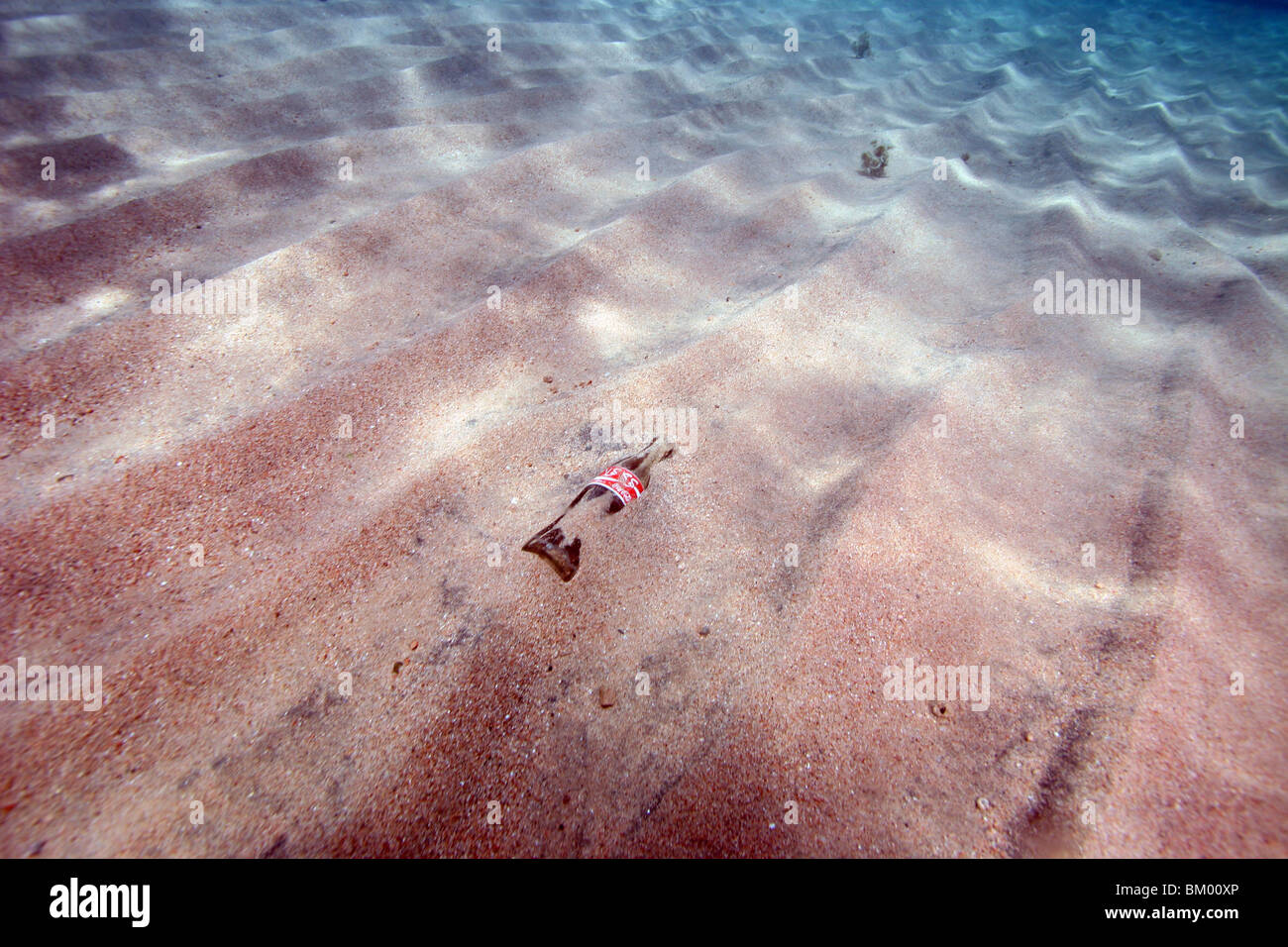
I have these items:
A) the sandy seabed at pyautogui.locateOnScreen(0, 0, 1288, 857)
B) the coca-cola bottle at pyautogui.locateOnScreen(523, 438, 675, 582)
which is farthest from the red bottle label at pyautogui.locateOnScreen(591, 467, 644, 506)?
the sandy seabed at pyautogui.locateOnScreen(0, 0, 1288, 857)

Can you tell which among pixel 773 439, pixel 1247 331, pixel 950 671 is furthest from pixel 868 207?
pixel 950 671

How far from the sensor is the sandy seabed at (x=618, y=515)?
2.03 metres

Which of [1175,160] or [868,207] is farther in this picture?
[1175,160]

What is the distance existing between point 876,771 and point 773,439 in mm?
1928

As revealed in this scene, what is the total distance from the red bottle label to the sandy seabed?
155 millimetres

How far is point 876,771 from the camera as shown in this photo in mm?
2127

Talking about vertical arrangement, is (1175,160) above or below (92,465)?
above

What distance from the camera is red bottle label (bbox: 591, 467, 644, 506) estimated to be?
9.36ft

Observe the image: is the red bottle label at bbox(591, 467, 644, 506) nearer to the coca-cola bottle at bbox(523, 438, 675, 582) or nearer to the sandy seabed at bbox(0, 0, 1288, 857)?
the coca-cola bottle at bbox(523, 438, 675, 582)

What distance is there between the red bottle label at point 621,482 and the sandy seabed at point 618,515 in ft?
0.51

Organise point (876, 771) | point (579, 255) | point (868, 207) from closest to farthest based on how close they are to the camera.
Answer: point (876, 771), point (579, 255), point (868, 207)

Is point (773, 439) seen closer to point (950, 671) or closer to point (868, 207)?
point (950, 671)

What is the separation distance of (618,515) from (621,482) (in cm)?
19

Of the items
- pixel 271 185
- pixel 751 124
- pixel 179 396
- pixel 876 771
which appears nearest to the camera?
pixel 876 771
